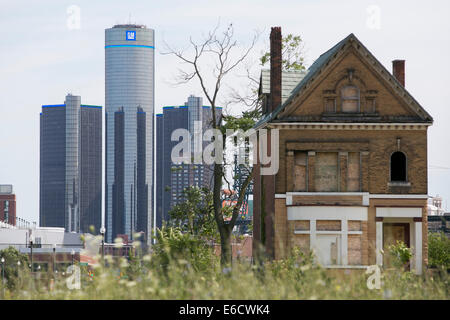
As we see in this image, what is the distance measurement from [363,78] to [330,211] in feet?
22.8

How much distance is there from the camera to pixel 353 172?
41969mm

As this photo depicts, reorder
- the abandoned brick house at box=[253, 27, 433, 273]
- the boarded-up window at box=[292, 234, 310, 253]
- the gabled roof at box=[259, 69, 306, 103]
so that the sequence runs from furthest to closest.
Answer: the gabled roof at box=[259, 69, 306, 103]
the abandoned brick house at box=[253, 27, 433, 273]
the boarded-up window at box=[292, 234, 310, 253]

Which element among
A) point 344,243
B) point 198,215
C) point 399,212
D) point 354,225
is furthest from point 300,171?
point 198,215

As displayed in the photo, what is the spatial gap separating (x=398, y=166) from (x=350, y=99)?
4.29m

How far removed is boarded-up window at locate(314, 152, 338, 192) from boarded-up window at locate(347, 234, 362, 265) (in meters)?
2.69

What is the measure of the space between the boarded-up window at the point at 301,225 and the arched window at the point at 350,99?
6048 millimetres

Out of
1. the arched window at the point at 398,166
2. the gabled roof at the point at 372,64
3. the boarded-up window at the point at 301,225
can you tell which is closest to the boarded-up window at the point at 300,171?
the boarded-up window at the point at 301,225

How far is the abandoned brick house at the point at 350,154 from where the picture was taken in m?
41.5

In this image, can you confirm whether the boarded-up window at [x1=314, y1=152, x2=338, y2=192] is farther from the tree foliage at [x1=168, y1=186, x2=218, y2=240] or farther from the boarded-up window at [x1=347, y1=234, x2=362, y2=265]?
the tree foliage at [x1=168, y1=186, x2=218, y2=240]

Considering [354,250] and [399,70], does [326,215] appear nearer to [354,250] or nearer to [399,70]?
[354,250]

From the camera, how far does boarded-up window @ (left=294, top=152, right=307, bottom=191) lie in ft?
137

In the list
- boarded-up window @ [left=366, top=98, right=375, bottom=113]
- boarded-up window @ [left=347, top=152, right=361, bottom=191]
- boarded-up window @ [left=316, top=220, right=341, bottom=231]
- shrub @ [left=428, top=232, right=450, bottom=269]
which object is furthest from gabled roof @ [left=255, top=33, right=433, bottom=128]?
shrub @ [left=428, top=232, right=450, bottom=269]
